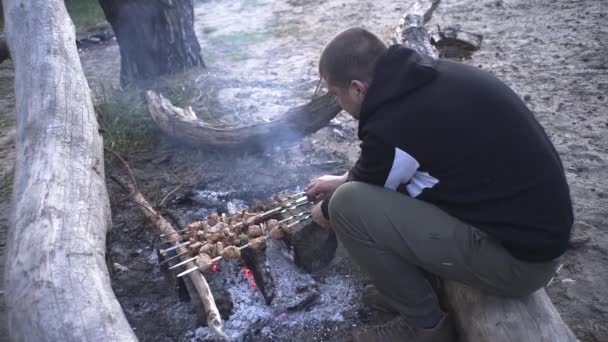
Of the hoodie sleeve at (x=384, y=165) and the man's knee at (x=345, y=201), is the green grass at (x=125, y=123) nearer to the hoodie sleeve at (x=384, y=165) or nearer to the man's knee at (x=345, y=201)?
the man's knee at (x=345, y=201)

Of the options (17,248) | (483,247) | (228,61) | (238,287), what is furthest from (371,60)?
(228,61)

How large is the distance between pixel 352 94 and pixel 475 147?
669 mm

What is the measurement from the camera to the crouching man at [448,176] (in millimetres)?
2309

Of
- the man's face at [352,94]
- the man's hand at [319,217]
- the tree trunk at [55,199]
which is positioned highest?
the man's face at [352,94]

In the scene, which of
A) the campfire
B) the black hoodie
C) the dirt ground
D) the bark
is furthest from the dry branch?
the bark

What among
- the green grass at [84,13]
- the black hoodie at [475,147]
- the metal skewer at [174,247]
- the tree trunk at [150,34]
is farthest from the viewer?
the green grass at [84,13]

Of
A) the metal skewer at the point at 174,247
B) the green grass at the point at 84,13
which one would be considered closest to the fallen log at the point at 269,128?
the metal skewer at the point at 174,247

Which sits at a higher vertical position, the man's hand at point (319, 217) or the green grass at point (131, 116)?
the man's hand at point (319, 217)

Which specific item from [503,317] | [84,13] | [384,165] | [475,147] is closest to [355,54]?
[384,165]

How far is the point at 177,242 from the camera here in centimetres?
340

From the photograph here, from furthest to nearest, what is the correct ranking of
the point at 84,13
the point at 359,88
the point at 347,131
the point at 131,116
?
1. the point at 84,13
2. the point at 131,116
3. the point at 347,131
4. the point at 359,88

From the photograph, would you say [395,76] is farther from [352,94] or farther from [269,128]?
[269,128]

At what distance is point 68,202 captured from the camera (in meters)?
2.71

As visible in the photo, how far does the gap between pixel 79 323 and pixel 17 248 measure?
2.15 ft
